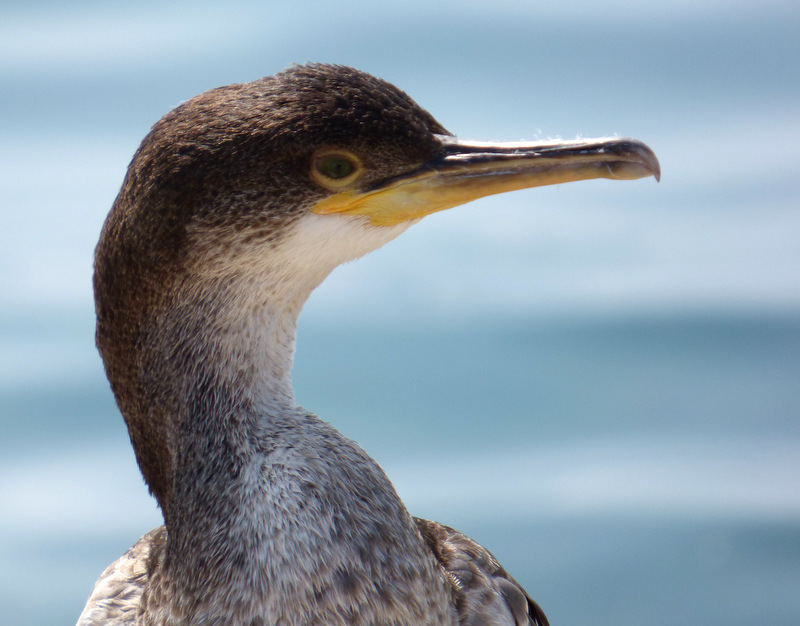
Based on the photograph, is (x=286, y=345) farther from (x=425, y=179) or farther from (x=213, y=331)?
(x=425, y=179)

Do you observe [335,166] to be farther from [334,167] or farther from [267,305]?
[267,305]

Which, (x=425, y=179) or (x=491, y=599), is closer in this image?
(x=425, y=179)

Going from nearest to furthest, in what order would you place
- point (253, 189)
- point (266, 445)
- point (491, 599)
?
point (253, 189) → point (266, 445) → point (491, 599)

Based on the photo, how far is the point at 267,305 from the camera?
5.65 feet

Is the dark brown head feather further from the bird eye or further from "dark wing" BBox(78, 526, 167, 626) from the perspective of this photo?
"dark wing" BBox(78, 526, 167, 626)

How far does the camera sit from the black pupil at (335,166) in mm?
1622

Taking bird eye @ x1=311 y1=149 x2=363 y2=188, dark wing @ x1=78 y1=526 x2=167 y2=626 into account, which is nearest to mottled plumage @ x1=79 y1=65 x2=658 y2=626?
bird eye @ x1=311 y1=149 x2=363 y2=188

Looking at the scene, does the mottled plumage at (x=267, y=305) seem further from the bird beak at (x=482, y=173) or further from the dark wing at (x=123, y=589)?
the dark wing at (x=123, y=589)

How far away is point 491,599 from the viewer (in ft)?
6.56

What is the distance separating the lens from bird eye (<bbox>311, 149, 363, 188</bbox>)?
A: 5.30 feet

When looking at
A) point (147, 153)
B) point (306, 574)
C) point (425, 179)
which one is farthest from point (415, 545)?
point (147, 153)

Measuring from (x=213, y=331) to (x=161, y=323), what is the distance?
3.6 inches

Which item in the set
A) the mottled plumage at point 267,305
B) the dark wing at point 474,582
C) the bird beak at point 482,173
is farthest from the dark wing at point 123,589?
the bird beak at point 482,173

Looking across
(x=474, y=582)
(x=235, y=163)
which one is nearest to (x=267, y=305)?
(x=235, y=163)
